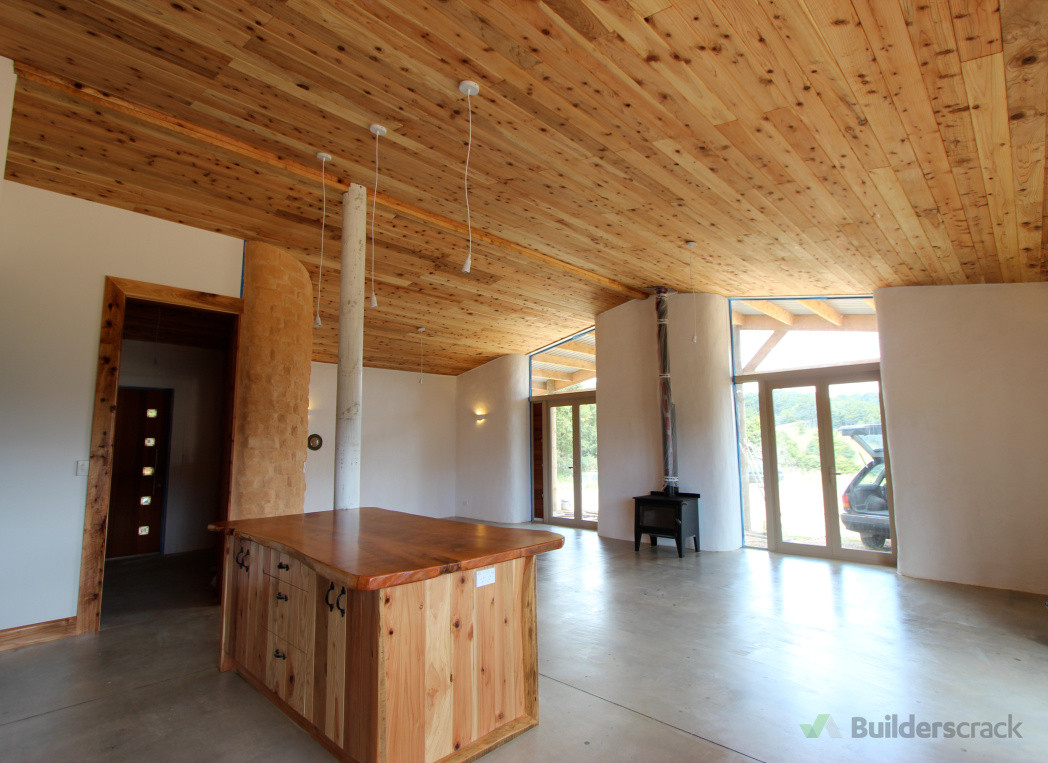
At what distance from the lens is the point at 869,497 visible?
5867mm

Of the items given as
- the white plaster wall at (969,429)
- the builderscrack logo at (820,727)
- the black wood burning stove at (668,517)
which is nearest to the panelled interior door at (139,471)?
the black wood burning stove at (668,517)

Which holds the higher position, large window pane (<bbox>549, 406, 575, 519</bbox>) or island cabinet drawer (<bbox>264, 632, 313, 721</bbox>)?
large window pane (<bbox>549, 406, 575, 519</bbox>)

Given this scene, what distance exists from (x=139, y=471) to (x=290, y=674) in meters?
5.68

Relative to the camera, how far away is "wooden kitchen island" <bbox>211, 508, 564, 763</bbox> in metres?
1.99

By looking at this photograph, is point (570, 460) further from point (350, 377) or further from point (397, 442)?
point (350, 377)

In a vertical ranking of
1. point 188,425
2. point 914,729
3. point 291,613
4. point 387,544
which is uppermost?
point 188,425

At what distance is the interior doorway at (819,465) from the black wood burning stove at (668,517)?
0.83 m

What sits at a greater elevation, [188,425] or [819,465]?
[188,425]

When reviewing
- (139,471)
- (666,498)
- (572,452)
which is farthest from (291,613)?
(572,452)

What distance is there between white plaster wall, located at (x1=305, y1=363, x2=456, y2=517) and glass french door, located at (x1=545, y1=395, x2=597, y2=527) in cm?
209

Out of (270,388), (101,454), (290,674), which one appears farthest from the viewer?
(270,388)

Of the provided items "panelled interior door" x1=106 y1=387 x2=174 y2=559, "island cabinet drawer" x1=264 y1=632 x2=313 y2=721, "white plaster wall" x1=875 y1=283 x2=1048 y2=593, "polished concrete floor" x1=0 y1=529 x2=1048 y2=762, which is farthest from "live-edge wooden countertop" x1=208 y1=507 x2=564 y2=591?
"panelled interior door" x1=106 y1=387 x2=174 y2=559

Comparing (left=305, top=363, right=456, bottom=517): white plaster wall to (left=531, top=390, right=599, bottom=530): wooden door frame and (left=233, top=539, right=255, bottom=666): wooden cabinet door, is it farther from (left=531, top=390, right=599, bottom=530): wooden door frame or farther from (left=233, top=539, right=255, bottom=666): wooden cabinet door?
(left=233, top=539, right=255, bottom=666): wooden cabinet door

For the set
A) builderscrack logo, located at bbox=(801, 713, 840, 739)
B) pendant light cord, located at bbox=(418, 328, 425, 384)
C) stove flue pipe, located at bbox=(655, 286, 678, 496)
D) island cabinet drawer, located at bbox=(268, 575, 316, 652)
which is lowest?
builderscrack logo, located at bbox=(801, 713, 840, 739)
